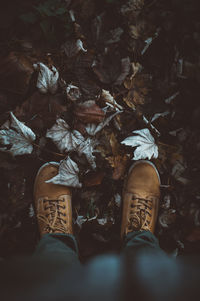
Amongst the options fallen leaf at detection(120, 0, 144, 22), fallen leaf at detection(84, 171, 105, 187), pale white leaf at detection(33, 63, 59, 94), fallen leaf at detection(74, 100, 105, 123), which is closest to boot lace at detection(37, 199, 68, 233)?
fallen leaf at detection(84, 171, 105, 187)

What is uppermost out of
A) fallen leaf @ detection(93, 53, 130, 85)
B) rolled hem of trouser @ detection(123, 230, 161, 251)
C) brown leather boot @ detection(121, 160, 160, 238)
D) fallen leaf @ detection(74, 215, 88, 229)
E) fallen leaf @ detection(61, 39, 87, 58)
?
fallen leaf @ detection(61, 39, 87, 58)

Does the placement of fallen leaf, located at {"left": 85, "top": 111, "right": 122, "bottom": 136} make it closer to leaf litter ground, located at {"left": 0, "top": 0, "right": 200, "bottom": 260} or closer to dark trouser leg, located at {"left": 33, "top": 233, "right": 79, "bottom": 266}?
leaf litter ground, located at {"left": 0, "top": 0, "right": 200, "bottom": 260}

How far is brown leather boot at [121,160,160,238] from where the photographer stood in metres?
1.08

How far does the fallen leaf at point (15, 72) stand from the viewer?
37.1 inches

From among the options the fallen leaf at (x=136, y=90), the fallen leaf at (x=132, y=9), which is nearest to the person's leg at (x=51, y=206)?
the fallen leaf at (x=136, y=90)

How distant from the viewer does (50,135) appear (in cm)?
98

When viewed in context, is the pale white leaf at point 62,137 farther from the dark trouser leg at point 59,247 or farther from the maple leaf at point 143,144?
the dark trouser leg at point 59,247

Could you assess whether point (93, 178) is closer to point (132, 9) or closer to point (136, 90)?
point (136, 90)

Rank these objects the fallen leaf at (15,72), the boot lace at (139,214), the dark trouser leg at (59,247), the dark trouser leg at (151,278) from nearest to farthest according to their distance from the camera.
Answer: the dark trouser leg at (151,278) < the dark trouser leg at (59,247) < the fallen leaf at (15,72) < the boot lace at (139,214)

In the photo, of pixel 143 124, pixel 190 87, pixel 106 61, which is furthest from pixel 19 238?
pixel 190 87

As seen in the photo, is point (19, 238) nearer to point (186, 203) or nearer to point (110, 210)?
point (110, 210)

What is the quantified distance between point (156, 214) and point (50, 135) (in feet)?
2.05

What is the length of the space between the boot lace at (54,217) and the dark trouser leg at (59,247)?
0.04 meters

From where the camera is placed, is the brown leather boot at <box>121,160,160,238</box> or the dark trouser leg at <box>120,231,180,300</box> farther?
the brown leather boot at <box>121,160,160,238</box>
